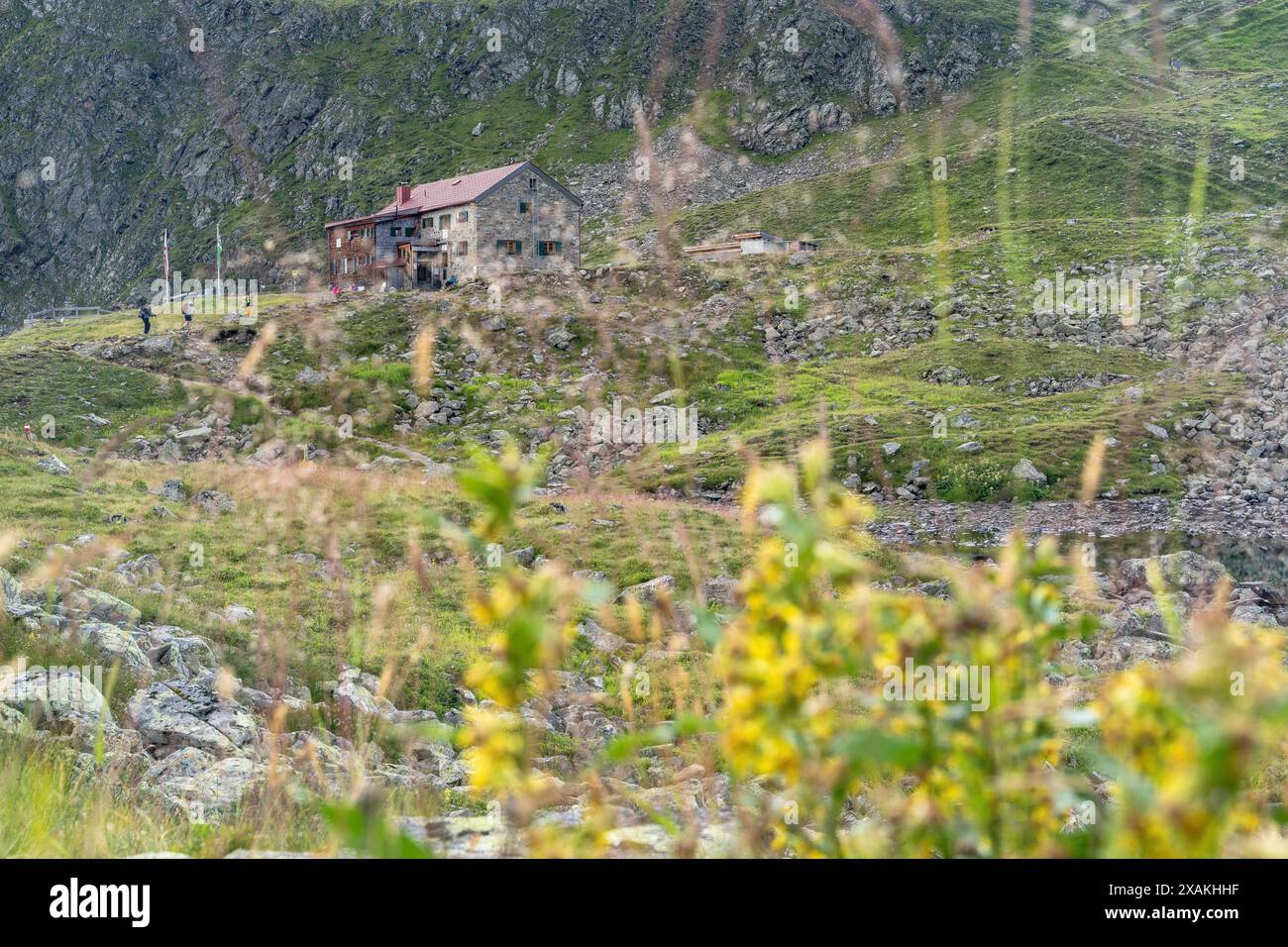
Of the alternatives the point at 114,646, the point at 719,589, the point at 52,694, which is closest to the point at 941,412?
the point at 719,589

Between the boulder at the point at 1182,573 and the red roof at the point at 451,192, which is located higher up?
the red roof at the point at 451,192

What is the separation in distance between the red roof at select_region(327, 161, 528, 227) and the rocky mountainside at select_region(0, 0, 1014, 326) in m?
50.1

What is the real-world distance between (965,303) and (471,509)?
42.1 meters

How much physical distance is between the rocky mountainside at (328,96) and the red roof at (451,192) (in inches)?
1972

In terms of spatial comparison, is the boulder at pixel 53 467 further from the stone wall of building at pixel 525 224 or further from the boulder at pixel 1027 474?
the stone wall of building at pixel 525 224

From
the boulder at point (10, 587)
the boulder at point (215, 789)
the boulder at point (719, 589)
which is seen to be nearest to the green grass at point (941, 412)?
the boulder at point (719, 589)

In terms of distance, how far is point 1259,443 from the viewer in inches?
1548

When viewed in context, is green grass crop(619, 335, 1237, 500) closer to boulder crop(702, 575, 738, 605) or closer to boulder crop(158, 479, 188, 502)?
boulder crop(702, 575, 738, 605)

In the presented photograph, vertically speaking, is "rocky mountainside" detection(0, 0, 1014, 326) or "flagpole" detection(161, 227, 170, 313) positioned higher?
"rocky mountainside" detection(0, 0, 1014, 326)

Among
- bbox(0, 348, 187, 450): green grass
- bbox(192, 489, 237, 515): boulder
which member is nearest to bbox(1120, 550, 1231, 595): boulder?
bbox(192, 489, 237, 515): boulder

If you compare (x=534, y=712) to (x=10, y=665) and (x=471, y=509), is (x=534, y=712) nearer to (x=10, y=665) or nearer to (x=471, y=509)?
(x=10, y=665)

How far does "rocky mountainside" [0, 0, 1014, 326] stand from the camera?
466 feet

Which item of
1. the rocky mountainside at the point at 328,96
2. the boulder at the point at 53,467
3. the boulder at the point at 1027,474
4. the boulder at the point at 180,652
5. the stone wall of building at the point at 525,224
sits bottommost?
the boulder at the point at 180,652

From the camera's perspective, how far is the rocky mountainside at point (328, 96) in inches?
5595
